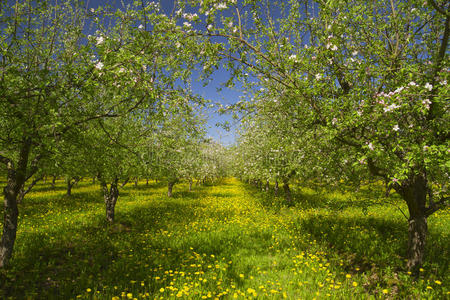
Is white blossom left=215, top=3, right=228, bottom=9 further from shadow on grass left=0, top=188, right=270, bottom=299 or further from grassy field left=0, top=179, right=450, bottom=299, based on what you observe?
shadow on grass left=0, top=188, right=270, bottom=299

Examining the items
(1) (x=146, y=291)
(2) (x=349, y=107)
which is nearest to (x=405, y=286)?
(2) (x=349, y=107)

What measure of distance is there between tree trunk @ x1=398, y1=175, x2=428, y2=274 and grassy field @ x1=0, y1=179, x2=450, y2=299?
1.07 feet

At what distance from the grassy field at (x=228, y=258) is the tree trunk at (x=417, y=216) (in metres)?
0.33

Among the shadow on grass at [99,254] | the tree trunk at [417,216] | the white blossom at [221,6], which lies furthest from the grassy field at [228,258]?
the white blossom at [221,6]

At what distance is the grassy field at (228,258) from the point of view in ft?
19.3

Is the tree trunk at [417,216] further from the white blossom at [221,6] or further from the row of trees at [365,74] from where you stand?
the white blossom at [221,6]

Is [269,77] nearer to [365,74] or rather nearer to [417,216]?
[365,74]

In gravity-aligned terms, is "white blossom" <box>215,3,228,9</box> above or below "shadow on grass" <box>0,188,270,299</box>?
above

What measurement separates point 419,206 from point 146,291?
791 centimetres

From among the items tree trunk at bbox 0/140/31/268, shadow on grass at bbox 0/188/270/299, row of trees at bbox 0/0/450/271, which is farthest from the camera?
tree trunk at bbox 0/140/31/268

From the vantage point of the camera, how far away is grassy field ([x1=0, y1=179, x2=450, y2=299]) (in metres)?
5.88

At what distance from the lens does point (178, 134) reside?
15844mm

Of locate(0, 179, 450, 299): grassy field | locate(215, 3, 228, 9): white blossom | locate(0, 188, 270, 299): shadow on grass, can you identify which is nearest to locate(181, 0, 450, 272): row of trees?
locate(215, 3, 228, 9): white blossom

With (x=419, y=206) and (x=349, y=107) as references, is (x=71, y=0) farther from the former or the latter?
(x=419, y=206)
